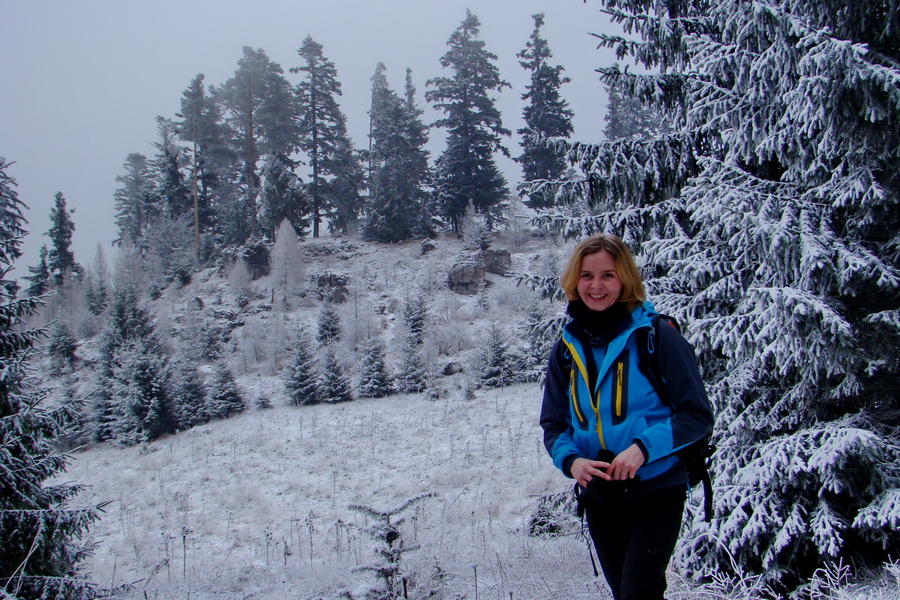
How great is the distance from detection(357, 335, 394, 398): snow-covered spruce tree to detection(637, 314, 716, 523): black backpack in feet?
59.1

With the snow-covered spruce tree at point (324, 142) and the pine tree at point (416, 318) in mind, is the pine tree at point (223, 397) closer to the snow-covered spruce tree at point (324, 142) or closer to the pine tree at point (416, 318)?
the pine tree at point (416, 318)

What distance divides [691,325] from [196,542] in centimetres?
1028

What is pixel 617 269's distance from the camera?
7.00ft

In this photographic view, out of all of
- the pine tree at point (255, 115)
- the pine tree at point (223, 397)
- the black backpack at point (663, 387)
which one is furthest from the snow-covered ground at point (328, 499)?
the pine tree at point (255, 115)

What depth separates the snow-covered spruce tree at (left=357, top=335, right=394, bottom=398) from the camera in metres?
19.5

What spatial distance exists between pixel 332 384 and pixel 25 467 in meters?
14.0

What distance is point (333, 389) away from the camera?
19.5m

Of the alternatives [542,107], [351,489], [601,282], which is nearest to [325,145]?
[542,107]

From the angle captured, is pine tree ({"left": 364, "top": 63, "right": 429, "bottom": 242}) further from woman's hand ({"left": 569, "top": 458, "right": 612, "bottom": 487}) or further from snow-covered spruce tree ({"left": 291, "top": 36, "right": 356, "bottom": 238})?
woman's hand ({"left": 569, "top": 458, "right": 612, "bottom": 487})

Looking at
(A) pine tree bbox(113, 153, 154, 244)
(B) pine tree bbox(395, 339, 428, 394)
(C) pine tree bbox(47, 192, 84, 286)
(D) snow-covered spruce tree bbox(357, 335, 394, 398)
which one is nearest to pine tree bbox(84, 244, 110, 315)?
(C) pine tree bbox(47, 192, 84, 286)

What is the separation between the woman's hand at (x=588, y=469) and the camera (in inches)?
74.4

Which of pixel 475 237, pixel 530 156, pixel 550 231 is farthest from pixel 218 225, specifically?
pixel 550 231

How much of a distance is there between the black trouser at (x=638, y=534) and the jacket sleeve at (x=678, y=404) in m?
0.24

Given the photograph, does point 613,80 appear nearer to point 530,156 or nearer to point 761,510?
point 761,510
